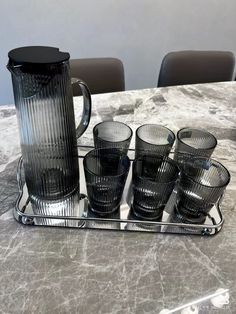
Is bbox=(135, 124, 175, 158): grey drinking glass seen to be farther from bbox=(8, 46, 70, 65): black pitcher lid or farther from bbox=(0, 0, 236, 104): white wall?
bbox=(0, 0, 236, 104): white wall

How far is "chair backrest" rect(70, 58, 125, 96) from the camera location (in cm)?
129

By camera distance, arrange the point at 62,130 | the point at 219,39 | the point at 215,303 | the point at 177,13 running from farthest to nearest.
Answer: the point at 219,39
the point at 177,13
the point at 62,130
the point at 215,303

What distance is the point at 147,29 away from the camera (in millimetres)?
1996

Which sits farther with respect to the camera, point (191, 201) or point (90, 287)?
point (191, 201)

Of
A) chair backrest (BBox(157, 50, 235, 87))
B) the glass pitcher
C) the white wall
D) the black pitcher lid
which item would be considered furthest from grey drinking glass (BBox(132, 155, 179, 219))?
the white wall

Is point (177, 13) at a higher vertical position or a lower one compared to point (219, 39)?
higher

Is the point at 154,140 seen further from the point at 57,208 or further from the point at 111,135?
the point at 57,208

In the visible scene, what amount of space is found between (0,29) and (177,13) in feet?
3.57

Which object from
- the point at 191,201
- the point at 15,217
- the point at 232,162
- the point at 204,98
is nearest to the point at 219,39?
the point at 204,98

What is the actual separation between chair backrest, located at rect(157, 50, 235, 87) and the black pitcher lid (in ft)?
3.19

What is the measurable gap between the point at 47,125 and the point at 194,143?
356mm

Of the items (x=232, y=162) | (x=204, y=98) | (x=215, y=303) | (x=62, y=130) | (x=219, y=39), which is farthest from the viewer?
(x=219, y=39)

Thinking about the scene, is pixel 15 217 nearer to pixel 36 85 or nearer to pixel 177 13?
pixel 36 85

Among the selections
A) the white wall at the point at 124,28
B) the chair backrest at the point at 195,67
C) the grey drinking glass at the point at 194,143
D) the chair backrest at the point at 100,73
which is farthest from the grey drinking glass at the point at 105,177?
the white wall at the point at 124,28
